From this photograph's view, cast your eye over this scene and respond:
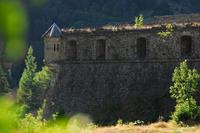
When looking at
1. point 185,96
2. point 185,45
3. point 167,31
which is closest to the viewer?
point 185,96

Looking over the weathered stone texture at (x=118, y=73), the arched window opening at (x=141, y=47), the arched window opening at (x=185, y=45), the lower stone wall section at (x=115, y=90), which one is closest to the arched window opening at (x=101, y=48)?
the weathered stone texture at (x=118, y=73)

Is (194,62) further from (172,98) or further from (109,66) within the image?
(109,66)

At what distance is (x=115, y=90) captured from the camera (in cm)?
2973

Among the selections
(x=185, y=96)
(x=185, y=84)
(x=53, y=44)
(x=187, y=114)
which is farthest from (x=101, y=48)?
(x=187, y=114)

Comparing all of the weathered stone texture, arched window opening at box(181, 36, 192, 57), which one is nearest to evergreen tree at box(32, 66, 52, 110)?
the weathered stone texture

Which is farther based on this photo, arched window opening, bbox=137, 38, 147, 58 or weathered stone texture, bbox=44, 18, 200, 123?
arched window opening, bbox=137, 38, 147, 58

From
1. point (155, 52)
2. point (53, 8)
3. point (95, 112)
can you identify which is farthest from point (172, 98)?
point (53, 8)

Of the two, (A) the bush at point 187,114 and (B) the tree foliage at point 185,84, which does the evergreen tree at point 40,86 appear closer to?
(B) the tree foliage at point 185,84

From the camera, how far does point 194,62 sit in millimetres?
26719

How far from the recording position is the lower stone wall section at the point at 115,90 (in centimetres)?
2742

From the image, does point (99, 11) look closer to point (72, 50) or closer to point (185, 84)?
point (72, 50)

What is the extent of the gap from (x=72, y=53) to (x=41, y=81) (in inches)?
1473

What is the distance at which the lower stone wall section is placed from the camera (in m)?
27.4

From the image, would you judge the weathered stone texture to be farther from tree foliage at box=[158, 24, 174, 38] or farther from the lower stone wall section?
tree foliage at box=[158, 24, 174, 38]
